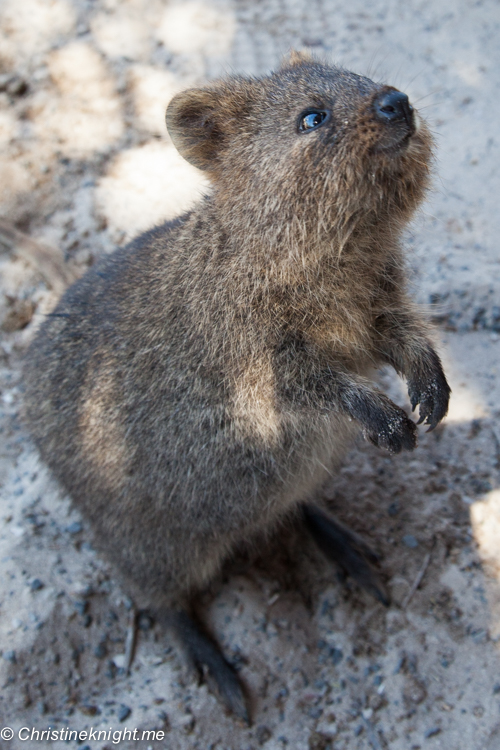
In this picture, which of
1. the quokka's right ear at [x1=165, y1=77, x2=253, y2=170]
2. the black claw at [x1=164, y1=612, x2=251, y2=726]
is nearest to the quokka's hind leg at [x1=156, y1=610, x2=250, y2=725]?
the black claw at [x1=164, y1=612, x2=251, y2=726]

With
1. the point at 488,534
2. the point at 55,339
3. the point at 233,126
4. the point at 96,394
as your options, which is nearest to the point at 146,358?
the point at 96,394

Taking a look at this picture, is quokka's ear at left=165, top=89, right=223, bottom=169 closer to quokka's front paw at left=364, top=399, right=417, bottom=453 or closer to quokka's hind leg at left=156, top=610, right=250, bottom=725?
quokka's front paw at left=364, top=399, right=417, bottom=453

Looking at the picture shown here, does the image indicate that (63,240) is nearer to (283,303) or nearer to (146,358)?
(146,358)

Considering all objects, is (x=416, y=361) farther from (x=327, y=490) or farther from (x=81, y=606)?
(x=81, y=606)

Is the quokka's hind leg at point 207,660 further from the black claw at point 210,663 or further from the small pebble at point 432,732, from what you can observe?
the small pebble at point 432,732

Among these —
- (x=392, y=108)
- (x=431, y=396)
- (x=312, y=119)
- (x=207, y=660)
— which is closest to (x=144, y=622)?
(x=207, y=660)
